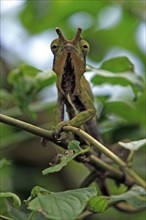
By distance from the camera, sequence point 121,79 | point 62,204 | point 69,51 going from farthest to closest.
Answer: point 121,79 < point 69,51 < point 62,204

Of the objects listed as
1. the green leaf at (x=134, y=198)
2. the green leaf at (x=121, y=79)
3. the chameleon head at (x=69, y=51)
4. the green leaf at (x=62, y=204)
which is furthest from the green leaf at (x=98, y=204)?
the green leaf at (x=121, y=79)

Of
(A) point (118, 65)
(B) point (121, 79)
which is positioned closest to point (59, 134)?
A: (B) point (121, 79)

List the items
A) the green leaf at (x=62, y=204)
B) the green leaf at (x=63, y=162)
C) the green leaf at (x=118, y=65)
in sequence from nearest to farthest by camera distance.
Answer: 1. the green leaf at (x=62, y=204)
2. the green leaf at (x=63, y=162)
3. the green leaf at (x=118, y=65)

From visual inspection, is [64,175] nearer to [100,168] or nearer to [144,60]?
[144,60]

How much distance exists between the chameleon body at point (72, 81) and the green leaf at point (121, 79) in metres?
0.08

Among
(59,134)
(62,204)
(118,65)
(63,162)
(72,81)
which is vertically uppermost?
(118,65)

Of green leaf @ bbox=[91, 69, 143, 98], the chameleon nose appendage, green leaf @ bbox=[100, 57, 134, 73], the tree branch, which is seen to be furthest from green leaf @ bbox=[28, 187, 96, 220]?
green leaf @ bbox=[100, 57, 134, 73]

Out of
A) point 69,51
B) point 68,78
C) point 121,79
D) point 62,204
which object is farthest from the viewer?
point 121,79

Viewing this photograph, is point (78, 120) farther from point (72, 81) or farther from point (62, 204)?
point (62, 204)

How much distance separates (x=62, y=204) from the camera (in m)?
1.27

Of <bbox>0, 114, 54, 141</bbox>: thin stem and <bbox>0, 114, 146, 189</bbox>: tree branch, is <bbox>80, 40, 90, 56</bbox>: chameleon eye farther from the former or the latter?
<bbox>0, 114, 54, 141</bbox>: thin stem

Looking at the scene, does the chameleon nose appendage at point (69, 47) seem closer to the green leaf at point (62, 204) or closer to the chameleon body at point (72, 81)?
the chameleon body at point (72, 81)

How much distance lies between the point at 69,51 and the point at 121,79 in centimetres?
45

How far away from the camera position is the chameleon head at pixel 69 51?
1.66 meters
